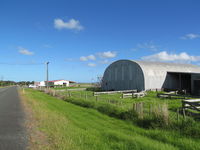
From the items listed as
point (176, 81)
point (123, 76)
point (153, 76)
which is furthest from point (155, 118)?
point (176, 81)

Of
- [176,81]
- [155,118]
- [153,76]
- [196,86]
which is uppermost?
[153,76]

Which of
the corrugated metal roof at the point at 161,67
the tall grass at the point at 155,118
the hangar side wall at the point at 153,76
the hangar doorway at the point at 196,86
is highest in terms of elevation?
the corrugated metal roof at the point at 161,67

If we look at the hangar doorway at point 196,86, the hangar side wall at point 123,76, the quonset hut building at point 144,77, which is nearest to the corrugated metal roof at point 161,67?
the quonset hut building at point 144,77

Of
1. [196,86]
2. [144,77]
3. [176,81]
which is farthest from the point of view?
[176,81]

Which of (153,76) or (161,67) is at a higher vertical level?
(161,67)

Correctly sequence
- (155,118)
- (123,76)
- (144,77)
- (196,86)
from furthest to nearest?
(123,76), (144,77), (196,86), (155,118)

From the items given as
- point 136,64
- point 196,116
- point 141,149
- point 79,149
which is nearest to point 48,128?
point 79,149

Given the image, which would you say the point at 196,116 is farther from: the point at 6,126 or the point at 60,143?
the point at 6,126

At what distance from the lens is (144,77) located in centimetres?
3141

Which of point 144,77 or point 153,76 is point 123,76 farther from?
point 153,76

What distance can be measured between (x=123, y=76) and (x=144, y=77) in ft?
16.0

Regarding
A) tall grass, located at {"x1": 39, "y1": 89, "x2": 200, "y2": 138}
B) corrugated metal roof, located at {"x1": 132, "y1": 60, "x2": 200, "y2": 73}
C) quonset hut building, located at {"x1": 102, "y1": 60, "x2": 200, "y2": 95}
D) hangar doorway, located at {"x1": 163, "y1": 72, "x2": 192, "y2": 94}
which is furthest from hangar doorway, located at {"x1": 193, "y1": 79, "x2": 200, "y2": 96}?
tall grass, located at {"x1": 39, "y1": 89, "x2": 200, "y2": 138}

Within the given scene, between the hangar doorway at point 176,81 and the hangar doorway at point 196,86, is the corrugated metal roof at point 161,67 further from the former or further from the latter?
the hangar doorway at point 196,86

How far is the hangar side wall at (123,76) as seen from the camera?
106 ft
